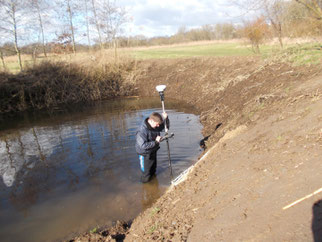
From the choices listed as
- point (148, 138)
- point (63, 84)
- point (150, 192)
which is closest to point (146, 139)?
point (148, 138)

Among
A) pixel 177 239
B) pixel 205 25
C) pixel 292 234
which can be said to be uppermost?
pixel 205 25

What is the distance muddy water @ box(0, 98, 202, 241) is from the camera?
5.50 metres

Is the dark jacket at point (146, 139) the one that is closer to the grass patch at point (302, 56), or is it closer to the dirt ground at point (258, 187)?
the dirt ground at point (258, 187)

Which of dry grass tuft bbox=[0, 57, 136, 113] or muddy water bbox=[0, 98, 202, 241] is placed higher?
dry grass tuft bbox=[0, 57, 136, 113]

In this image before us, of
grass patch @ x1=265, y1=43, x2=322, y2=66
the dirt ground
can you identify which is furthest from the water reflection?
grass patch @ x1=265, y1=43, x2=322, y2=66

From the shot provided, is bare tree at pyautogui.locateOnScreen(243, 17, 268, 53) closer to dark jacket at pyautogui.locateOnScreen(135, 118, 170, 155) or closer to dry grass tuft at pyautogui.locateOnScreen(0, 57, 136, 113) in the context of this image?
dry grass tuft at pyautogui.locateOnScreen(0, 57, 136, 113)

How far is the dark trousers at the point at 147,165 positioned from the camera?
644cm

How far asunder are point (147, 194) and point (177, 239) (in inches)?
119

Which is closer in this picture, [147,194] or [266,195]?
[266,195]

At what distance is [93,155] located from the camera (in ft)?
29.1

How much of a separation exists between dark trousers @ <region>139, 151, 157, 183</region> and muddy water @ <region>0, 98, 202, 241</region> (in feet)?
0.68

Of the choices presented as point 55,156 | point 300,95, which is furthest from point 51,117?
point 300,95

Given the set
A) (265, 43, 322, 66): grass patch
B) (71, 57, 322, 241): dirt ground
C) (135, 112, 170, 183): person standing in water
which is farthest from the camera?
(265, 43, 322, 66): grass patch

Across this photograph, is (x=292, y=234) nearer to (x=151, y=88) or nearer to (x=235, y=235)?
(x=235, y=235)
